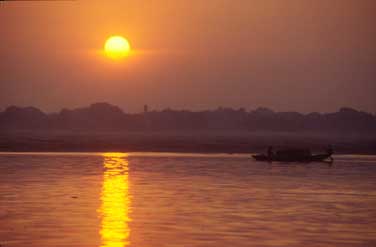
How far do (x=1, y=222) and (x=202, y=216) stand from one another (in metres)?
9.44

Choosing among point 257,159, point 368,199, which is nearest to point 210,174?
point 368,199

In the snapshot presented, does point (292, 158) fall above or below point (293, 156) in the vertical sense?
below

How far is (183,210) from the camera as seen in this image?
4238 centimetres

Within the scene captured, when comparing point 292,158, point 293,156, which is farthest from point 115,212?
point 293,156

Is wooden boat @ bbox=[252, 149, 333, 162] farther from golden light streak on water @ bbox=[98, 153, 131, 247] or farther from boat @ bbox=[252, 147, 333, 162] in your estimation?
golden light streak on water @ bbox=[98, 153, 131, 247]

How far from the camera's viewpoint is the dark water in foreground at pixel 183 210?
32.5 meters

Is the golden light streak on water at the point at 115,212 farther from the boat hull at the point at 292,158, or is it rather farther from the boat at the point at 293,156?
the boat at the point at 293,156

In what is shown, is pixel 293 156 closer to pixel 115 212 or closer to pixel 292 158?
pixel 292 158

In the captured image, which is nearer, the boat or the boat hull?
the boat hull

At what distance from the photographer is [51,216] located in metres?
39.2

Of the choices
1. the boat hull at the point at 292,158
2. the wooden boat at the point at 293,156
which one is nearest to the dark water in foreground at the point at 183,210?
the boat hull at the point at 292,158

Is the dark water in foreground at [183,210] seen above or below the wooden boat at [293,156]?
below

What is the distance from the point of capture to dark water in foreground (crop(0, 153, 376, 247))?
3250cm

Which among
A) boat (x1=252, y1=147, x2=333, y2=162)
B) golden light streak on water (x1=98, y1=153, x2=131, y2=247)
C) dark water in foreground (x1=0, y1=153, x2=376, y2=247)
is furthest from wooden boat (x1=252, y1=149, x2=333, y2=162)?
golden light streak on water (x1=98, y1=153, x2=131, y2=247)
